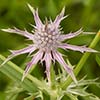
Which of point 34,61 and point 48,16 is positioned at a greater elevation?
point 48,16

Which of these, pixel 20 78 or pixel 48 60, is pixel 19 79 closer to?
pixel 20 78

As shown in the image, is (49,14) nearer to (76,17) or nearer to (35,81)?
(76,17)

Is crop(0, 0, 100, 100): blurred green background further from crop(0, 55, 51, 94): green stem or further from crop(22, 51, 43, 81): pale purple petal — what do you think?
crop(22, 51, 43, 81): pale purple petal

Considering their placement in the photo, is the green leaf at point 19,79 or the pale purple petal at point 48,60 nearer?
the pale purple petal at point 48,60

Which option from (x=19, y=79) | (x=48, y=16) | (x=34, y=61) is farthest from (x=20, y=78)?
(x=48, y=16)

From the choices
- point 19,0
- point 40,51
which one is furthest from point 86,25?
point 40,51

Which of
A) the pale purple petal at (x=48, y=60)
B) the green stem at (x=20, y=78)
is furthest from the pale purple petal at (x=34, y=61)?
the green stem at (x=20, y=78)

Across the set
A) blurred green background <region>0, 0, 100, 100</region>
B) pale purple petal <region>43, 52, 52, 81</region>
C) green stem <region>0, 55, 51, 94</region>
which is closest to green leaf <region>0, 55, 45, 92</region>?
green stem <region>0, 55, 51, 94</region>

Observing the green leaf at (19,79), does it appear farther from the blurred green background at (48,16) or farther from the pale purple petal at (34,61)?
the blurred green background at (48,16)
